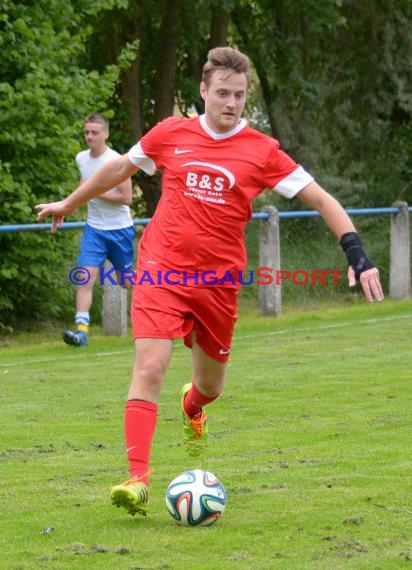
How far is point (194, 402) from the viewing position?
7.20 meters

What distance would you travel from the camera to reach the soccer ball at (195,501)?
6.09 m

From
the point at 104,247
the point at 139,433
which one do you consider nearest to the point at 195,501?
the point at 139,433

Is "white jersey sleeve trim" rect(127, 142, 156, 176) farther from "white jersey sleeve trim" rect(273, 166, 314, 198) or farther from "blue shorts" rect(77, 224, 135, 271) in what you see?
"blue shorts" rect(77, 224, 135, 271)

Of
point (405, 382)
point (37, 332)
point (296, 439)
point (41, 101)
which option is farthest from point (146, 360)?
point (37, 332)

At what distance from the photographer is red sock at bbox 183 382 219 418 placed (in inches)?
282

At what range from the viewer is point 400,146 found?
24.2 meters

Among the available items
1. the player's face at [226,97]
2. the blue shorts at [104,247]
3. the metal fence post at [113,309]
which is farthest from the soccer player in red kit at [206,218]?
the metal fence post at [113,309]

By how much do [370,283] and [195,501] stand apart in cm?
129

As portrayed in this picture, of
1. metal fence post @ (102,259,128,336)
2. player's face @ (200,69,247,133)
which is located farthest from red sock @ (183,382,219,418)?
metal fence post @ (102,259,128,336)

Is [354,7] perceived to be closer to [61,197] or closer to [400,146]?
[400,146]

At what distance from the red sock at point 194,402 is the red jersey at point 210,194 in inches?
31.0

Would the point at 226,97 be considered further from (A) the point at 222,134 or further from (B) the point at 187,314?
(B) the point at 187,314

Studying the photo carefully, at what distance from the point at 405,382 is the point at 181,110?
566 inches

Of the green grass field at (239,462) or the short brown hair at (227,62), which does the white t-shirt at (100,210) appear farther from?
the short brown hair at (227,62)
